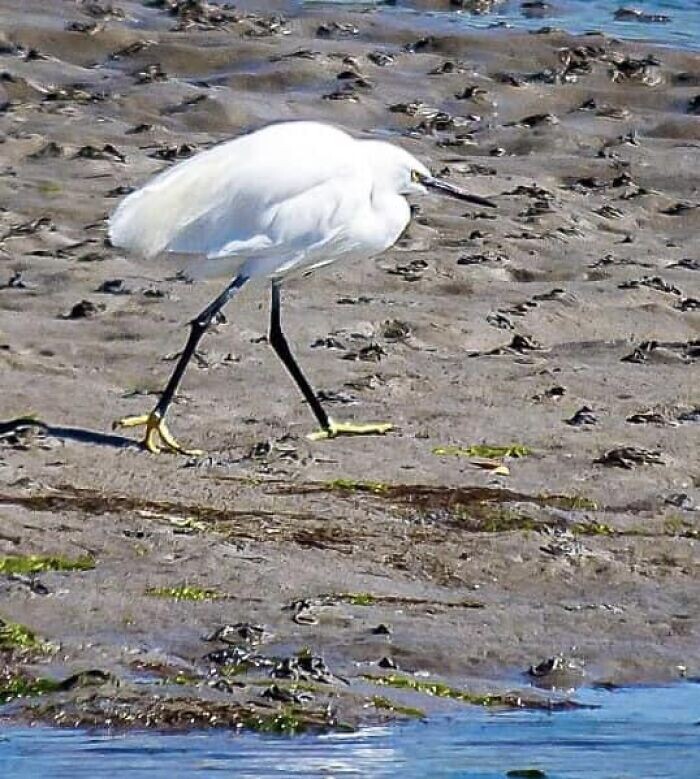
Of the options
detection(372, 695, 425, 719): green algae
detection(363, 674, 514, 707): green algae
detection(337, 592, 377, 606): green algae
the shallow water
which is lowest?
the shallow water

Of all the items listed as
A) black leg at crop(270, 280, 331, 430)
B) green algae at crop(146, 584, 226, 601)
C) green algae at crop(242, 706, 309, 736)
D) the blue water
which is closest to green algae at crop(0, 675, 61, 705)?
the blue water

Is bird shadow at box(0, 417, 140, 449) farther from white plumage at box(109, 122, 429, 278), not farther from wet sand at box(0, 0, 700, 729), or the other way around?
white plumage at box(109, 122, 429, 278)

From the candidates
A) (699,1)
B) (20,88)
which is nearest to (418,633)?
(20,88)

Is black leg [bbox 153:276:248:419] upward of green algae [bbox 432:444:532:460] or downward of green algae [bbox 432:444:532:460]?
upward

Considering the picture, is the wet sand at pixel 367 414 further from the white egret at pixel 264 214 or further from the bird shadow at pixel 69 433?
the white egret at pixel 264 214

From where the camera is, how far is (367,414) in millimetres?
8805

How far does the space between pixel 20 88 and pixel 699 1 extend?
7.08 meters

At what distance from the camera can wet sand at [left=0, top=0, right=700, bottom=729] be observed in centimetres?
624

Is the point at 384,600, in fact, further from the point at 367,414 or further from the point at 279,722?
the point at 367,414

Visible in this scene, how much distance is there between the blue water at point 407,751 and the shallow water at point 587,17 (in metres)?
12.0

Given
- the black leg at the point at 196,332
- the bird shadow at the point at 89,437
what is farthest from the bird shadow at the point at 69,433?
the black leg at the point at 196,332

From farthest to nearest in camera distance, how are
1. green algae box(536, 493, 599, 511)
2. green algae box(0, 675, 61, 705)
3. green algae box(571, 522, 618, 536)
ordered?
1. green algae box(536, 493, 599, 511)
2. green algae box(571, 522, 618, 536)
3. green algae box(0, 675, 61, 705)

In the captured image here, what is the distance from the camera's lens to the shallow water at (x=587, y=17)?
17.8 metres

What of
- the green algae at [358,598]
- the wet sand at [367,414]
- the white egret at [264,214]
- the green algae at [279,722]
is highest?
the white egret at [264,214]
